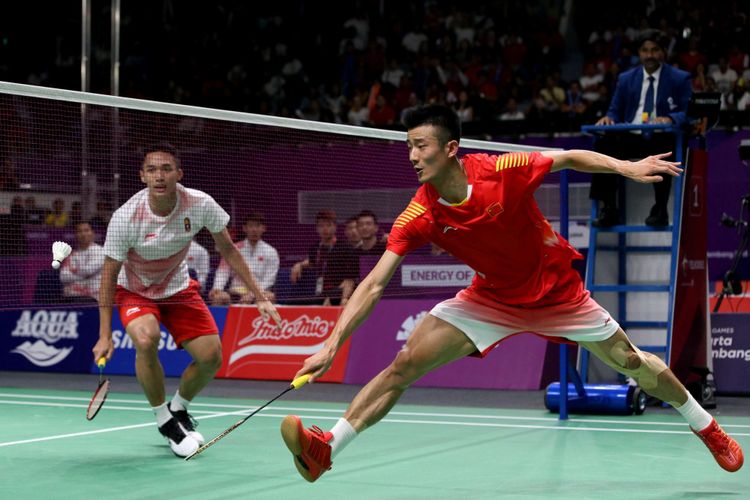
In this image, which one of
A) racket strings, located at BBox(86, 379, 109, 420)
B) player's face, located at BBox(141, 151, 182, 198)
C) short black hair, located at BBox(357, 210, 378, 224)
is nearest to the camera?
player's face, located at BBox(141, 151, 182, 198)

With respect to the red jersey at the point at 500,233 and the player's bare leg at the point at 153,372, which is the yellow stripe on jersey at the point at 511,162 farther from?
the player's bare leg at the point at 153,372

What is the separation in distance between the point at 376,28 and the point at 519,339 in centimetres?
1410

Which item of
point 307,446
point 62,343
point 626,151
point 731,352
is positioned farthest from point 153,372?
point 62,343

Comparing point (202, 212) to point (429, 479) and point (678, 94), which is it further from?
point (678, 94)

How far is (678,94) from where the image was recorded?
985 cm

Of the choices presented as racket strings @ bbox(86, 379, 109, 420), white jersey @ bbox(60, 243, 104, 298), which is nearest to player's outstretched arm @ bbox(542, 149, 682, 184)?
racket strings @ bbox(86, 379, 109, 420)

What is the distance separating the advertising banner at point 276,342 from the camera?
12617 millimetres

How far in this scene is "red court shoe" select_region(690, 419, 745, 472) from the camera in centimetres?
621

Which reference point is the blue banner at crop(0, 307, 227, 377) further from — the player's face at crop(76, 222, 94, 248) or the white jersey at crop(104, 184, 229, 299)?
the white jersey at crop(104, 184, 229, 299)

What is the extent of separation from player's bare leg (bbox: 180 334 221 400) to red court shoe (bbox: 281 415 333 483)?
8.20ft

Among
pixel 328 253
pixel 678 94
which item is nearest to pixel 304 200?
pixel 328 253

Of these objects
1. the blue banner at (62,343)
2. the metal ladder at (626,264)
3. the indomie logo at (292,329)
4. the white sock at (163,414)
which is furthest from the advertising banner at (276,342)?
the white sock at (163,414)

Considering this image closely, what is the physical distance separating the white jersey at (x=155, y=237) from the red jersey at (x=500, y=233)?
2323 millimetres

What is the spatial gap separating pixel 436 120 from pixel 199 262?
19.8 ft
